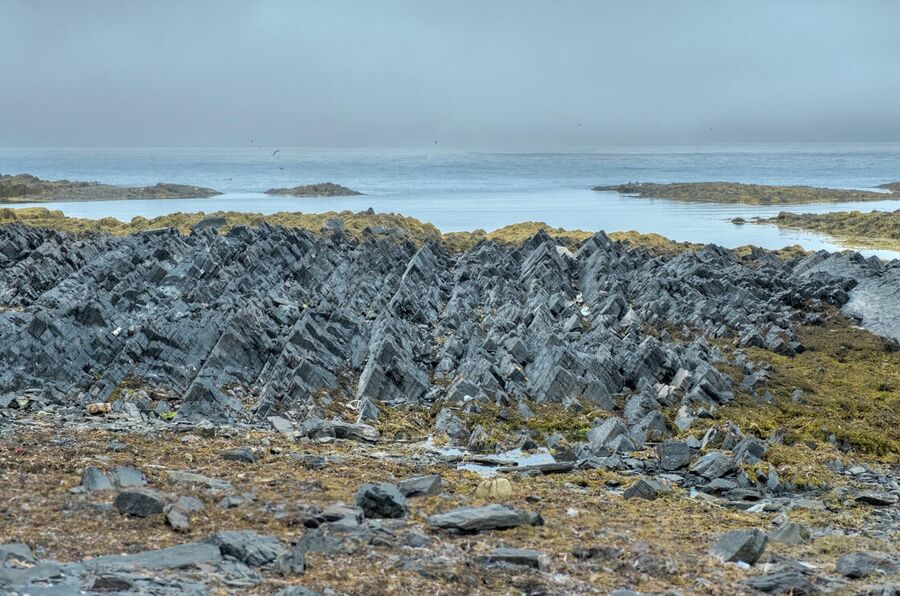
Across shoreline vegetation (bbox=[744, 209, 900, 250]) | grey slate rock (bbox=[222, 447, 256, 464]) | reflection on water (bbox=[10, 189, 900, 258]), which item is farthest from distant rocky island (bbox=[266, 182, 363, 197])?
grey slate rock (bbox=[222, 447, 256, 464])

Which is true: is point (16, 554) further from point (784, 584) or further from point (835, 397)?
point (835, 397)

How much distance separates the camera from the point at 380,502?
13.8 meters

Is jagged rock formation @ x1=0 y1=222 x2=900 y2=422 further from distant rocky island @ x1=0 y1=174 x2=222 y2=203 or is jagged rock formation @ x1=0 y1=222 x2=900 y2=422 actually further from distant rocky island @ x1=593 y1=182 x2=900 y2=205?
distant rocky island @ x1=0 y1=174 x2=222 y2=203

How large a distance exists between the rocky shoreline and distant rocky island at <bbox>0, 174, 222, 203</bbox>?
66.8m

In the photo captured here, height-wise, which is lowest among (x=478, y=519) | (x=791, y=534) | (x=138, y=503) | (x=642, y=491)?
(x=642, y=491)

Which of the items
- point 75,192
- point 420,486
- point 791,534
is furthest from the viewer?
point 75,192

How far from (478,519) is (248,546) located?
126 inches

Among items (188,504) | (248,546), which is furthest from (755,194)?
(248,546)

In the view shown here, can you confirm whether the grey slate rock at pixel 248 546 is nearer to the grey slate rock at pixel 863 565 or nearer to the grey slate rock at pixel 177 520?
the grey slate rock at pixel 177 520

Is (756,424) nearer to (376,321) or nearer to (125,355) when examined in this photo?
(376,321)

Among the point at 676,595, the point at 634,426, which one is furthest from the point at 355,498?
the point at 634,426

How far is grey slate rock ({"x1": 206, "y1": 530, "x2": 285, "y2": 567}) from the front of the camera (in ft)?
38.2

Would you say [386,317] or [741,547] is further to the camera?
[386,317]

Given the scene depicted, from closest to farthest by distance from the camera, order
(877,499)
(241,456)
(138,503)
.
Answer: (138,503) < (877,499) < (241,456)
